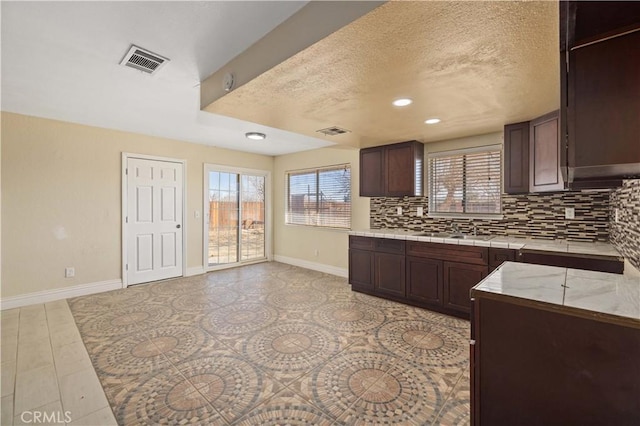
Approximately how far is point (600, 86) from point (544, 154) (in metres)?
2.01

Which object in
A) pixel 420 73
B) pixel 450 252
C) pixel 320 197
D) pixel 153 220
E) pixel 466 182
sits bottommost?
pixel 450 252

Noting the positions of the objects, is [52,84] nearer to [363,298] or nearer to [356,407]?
[356,407]

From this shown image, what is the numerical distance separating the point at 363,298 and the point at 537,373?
2828 mm

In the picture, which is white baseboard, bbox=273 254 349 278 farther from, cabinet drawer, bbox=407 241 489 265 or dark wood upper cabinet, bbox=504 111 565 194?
dark wood upper cabinet, bbox=504 111 565 194

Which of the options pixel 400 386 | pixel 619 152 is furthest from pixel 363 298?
pixel 619 152

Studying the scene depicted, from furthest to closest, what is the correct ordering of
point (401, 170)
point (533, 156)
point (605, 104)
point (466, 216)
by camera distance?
point (401, 170) → point (466, 216) → point (533, 156) → point (605, 104)

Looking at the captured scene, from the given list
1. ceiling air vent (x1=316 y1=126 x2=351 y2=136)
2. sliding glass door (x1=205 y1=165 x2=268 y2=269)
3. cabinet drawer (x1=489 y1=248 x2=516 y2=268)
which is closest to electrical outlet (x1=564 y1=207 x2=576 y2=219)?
cabinet drawer (x1=489 y1=248 x2=516 y2=268)

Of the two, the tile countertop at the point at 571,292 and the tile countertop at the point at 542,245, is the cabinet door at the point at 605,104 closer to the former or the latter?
the tile countertop at the point at 571,292

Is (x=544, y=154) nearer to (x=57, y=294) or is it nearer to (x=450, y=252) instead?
(x=450, y=252)

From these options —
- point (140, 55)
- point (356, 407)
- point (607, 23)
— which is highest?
point (140, 55)

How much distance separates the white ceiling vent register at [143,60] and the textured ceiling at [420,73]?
51cm

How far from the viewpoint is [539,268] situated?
1.70 meters

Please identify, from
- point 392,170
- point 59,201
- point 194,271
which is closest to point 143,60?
point 59,201

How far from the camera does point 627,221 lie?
2180 mm
